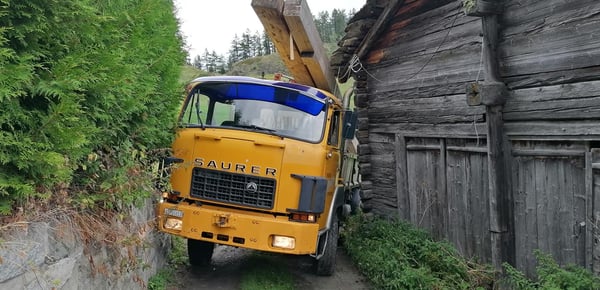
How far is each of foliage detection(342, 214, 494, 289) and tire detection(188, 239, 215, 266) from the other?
7.59ft

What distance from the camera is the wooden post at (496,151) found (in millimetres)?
5113

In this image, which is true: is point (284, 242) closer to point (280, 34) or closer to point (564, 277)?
point (564, 277)

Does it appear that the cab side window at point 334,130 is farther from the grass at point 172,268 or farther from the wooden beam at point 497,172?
the grass at point 172,268

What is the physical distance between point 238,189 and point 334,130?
5.91 ft

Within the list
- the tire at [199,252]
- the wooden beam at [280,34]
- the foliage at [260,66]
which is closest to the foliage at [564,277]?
the tire at [199,252]

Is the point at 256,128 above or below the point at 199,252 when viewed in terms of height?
above

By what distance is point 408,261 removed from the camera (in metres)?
6.20

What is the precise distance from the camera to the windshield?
5.87 metres

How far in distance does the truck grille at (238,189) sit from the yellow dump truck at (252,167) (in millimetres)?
12

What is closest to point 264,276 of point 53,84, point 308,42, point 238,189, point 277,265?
point 277,265

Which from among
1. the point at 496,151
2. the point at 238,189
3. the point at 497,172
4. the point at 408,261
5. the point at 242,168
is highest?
the point at 496,151

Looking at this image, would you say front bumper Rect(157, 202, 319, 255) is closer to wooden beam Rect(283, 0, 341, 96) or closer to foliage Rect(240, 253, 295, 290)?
foliage Rect(240, 253, 295, 290)

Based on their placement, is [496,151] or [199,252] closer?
[496,151]

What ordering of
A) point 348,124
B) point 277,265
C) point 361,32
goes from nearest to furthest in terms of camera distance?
point 348,124 < point 277,265 < point 361,32
